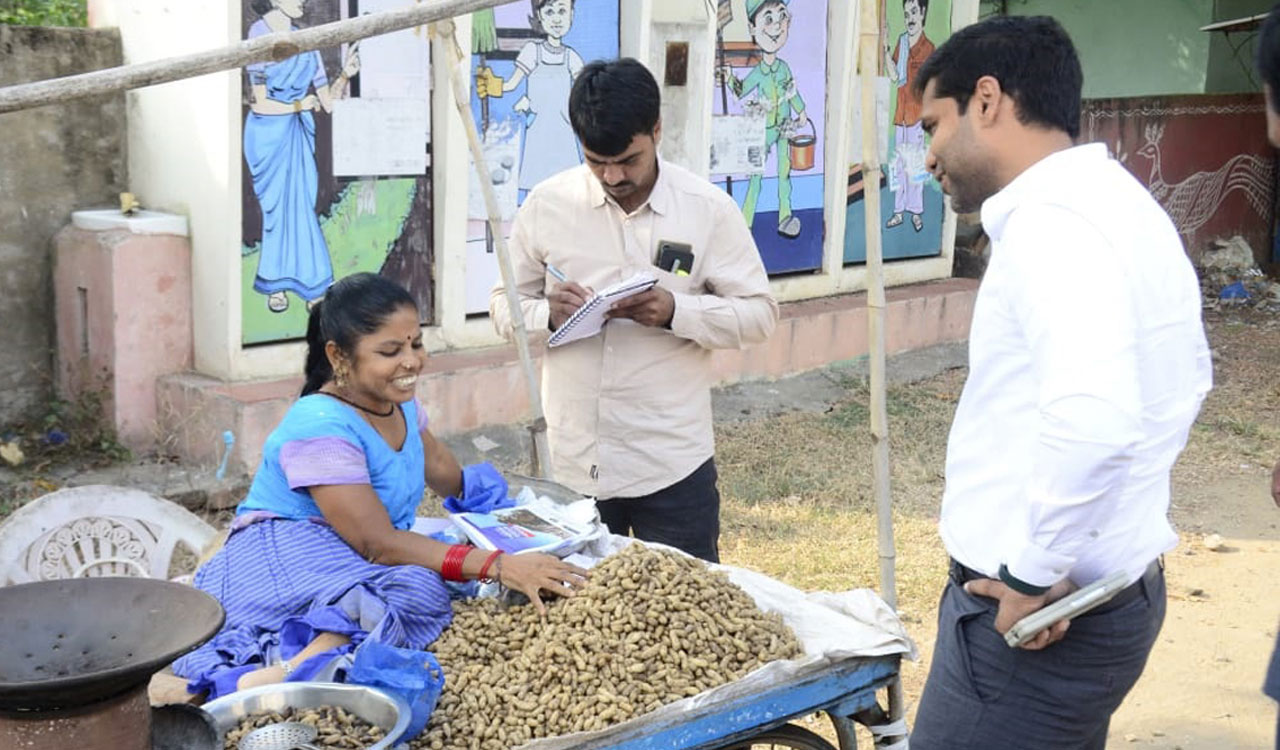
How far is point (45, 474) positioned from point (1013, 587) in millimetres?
4929

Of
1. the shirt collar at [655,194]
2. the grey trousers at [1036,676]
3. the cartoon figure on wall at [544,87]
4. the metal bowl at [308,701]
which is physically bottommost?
the metal bowl at [308,701]

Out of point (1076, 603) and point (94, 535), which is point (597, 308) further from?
point (1076, 603)

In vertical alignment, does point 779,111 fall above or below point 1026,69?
above

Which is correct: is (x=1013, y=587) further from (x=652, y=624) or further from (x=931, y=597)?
(x=931, y=597)

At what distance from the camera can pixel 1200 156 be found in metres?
14.3

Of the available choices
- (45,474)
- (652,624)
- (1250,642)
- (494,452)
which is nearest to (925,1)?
(494,452)

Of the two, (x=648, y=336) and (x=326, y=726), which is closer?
(x=326, y=726)

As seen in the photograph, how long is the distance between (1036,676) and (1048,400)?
1.83 ft

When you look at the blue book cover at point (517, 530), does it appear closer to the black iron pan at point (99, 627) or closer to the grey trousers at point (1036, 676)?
the black iron pan at point (99, 627)

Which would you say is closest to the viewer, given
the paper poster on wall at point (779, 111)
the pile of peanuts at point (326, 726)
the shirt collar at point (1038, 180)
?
the shirt collar at point (1038, 180)

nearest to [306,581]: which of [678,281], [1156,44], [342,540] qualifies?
[342,540]

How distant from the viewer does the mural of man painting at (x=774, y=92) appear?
344 inches

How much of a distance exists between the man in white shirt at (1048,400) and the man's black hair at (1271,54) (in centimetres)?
26

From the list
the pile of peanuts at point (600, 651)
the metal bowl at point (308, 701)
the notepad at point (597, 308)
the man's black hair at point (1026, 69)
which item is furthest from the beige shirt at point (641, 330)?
the man's black hair at point (1026, 69)
